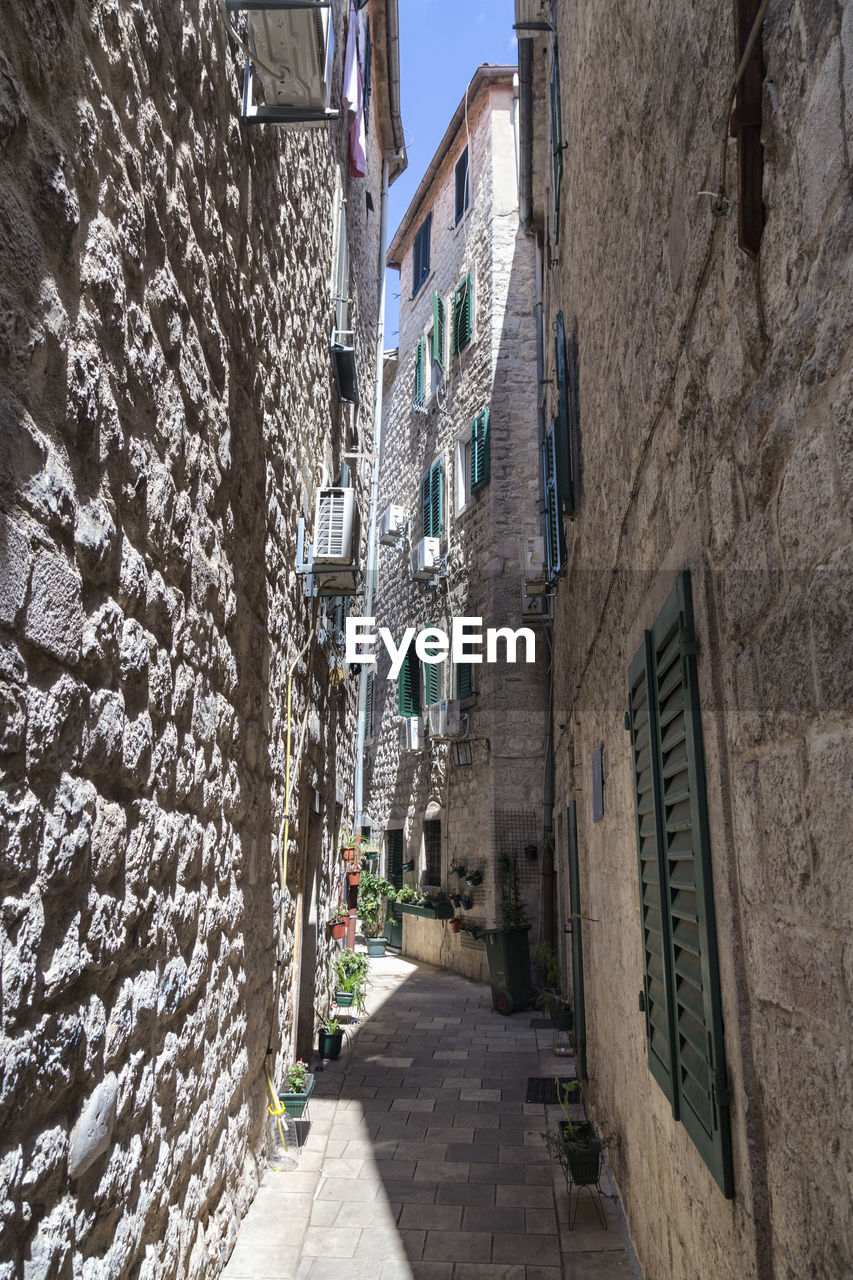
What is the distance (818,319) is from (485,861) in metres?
10.6

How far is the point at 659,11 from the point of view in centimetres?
269

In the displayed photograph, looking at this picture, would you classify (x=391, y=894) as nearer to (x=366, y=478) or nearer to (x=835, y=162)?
(x=366, y=478)

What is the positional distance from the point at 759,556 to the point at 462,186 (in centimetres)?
Answer: 1518

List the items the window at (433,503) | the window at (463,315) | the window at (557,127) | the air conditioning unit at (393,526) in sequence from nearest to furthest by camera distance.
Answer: the window at (557,127) → the window at (463,315) → the window at (433,503) → the air conditioning unit at (393,526)

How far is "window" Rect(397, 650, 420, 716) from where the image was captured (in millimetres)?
14188

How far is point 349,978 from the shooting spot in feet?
25.2

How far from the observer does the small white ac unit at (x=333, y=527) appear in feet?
18.1

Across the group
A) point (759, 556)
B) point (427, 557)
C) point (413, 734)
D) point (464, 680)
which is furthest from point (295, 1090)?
point (427, 557)

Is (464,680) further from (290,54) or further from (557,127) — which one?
(290,54)

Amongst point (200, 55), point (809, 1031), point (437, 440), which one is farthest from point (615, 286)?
point (437, 440)

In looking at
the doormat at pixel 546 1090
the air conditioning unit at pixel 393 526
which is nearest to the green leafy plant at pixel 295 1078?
the doormat at pixel 546 1090

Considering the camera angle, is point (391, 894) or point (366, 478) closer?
point (366, 478)

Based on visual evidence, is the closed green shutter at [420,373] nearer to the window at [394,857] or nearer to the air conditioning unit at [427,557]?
the air conditioning unit at [427,557]

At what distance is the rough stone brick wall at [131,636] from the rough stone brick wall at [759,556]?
1375 millimetres
